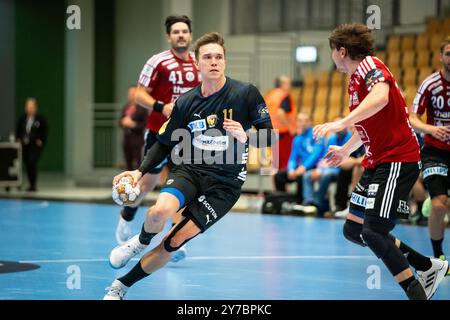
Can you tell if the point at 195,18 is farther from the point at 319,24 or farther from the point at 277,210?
the point at 277,210

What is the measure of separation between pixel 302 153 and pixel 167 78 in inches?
247

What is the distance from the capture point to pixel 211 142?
6715 millimetres

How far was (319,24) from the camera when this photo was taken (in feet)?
72.2

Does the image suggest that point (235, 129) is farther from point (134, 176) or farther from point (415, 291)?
point (415, 291)

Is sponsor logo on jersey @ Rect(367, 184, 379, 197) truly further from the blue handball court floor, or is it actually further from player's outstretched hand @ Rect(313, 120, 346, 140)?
the blue handball court floor

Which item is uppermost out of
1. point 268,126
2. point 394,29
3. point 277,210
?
point 394,29

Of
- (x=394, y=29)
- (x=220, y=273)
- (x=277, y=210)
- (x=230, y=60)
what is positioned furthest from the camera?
(x=230, y=60)

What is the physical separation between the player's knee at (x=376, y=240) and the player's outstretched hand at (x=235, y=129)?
112 centimetres

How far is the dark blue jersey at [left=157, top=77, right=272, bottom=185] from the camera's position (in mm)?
6715

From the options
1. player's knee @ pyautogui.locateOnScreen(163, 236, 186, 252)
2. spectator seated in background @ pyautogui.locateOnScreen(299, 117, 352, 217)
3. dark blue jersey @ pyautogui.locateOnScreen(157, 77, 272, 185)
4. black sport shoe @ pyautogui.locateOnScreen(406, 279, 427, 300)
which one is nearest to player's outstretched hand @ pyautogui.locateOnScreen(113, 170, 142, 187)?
dark blue jersey @ pyautogui.locateOnScreen(157, 77, 272, 185)

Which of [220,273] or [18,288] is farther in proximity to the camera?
[220,273]

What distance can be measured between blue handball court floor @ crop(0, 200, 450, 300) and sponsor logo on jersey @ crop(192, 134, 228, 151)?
124 cm
